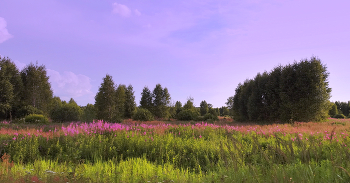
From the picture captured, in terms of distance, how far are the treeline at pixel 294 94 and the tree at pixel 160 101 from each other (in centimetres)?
1604

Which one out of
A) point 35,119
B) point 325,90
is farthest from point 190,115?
point 35,119

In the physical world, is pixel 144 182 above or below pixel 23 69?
below

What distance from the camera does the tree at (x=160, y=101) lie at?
1300 inches

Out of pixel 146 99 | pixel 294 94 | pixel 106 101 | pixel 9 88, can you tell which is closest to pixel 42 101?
pixel 9 88

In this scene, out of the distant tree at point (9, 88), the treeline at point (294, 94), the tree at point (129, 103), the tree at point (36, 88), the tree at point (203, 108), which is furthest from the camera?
the tree at point (203, 108)

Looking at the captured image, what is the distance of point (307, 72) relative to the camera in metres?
16.8

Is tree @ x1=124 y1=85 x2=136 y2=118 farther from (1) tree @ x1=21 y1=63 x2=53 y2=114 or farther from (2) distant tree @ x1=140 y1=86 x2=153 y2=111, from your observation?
(1) tree @ x1=21 y1=63 x2=53 y2=114

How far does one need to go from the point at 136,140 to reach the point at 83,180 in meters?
3.56

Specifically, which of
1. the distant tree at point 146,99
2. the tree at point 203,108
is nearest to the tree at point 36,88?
the distant tree at point 146,99

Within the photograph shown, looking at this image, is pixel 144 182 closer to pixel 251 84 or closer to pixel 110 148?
pixel 110 148

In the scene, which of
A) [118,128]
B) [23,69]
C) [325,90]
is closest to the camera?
[118,128]

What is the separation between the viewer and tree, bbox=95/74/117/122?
805 inches

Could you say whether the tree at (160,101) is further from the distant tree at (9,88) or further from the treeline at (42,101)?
the distant tree at (9,88)

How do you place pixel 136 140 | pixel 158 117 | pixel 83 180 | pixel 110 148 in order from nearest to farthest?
pixel 83 180, pixel 110 148, pixel 136 140, pixel 158 117
